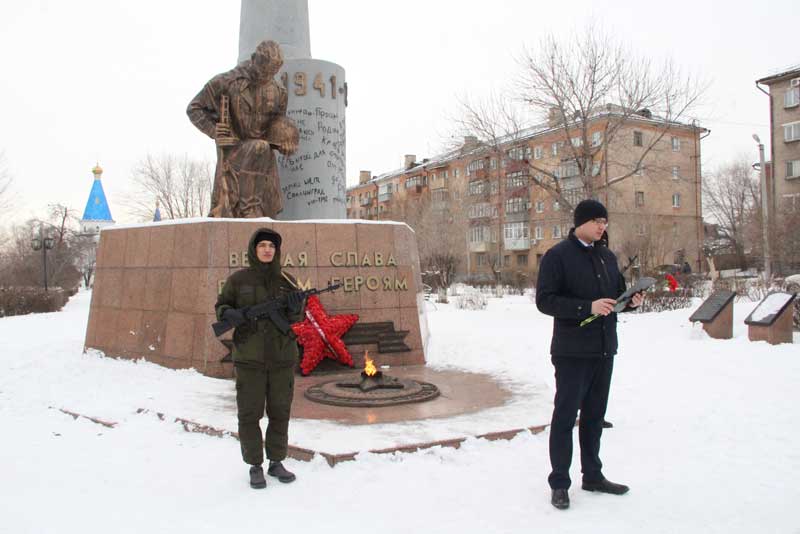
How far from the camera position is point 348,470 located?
4289mm

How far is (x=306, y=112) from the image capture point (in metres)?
9.77

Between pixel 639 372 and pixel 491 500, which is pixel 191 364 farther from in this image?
pixel 639 372

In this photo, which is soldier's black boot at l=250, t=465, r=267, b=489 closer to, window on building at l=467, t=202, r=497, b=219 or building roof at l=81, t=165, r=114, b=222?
window on building at l=467, t=202, r=497, b=219

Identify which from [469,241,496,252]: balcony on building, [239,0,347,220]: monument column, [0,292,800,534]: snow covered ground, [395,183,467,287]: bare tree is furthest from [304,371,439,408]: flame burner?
[469,241,496,252]: balcony on building

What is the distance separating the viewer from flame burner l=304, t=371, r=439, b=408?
19.6ft

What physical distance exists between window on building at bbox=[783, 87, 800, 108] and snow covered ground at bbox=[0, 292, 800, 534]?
37.8 metres

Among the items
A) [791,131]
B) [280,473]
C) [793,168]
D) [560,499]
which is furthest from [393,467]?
[791,131]

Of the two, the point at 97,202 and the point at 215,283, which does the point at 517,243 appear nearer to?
the point at 97,202

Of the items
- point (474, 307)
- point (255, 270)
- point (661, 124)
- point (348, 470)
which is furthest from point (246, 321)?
point (661, 124)

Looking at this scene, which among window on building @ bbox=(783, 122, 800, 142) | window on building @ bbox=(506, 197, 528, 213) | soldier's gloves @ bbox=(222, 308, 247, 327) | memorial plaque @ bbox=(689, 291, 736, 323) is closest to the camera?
soldier's gloves @ bbox=(222, 308, 247, 327)

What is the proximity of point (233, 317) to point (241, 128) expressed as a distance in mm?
5447

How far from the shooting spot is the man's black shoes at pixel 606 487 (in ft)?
12.9

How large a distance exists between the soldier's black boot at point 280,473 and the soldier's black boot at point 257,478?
99mm

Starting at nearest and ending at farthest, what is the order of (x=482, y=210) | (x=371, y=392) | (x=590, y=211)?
1. (x=590, y=211)
2. (x=371, y=392)
3. (x=482, y=210)
